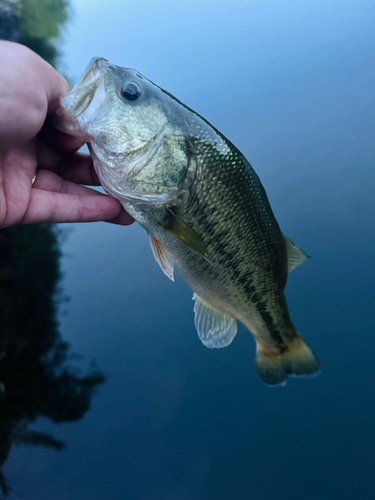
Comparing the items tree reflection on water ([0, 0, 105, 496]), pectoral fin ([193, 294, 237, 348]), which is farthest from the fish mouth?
tree reflection on water ([0, 0, 105, 496])

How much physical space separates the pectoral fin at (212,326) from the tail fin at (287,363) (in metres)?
0.19

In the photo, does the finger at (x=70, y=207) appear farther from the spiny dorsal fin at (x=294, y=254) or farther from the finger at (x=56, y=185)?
the spiny dorsal fin at (x=294, y=254)

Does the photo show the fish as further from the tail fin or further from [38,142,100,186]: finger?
the tail fin

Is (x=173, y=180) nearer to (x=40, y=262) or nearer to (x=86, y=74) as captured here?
(x=86, y=74)

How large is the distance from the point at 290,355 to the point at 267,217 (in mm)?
553

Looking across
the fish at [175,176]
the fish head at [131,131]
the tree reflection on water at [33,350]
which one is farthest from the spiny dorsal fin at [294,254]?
the tree reflection on water at [33,350]

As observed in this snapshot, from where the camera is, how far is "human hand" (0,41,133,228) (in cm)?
78

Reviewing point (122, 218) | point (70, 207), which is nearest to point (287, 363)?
point (122, 218)

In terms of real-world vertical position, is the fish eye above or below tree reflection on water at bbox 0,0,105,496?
above

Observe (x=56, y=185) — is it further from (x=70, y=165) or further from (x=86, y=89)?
(x=86, y=89)

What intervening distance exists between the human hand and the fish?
0.08 meters

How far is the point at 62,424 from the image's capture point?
1887 millimetres

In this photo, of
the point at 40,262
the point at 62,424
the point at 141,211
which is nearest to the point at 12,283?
the point at 40,262

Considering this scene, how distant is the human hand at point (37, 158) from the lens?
777mm
